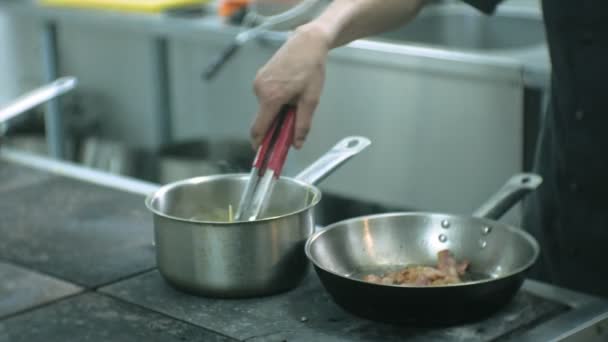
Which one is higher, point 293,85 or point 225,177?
point 293,85

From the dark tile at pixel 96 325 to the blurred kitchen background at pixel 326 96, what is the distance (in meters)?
0.86

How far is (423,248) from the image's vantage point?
1.34m

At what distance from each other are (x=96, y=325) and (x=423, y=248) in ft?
1.41

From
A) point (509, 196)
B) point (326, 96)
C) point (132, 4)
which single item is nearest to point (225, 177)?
point (509, 196)

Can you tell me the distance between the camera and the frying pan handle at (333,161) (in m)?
1.37

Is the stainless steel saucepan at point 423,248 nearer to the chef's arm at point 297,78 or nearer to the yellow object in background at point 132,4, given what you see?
the chef's arm at point 297,78

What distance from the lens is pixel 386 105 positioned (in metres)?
2.56

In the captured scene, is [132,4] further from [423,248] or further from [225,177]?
[423,248]

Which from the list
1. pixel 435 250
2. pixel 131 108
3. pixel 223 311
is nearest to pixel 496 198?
pixel 435 250

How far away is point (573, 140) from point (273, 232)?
52 centimetres

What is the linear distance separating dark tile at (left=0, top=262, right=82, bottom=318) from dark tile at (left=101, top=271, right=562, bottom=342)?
0.06m

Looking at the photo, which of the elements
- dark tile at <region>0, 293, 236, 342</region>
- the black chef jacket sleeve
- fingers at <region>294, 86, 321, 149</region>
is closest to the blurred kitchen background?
the black chef jacket sleeve

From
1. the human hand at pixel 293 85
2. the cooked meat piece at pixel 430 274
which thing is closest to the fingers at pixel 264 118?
the human hand at pixel 293 85

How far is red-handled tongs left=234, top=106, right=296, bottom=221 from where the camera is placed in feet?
4.14
